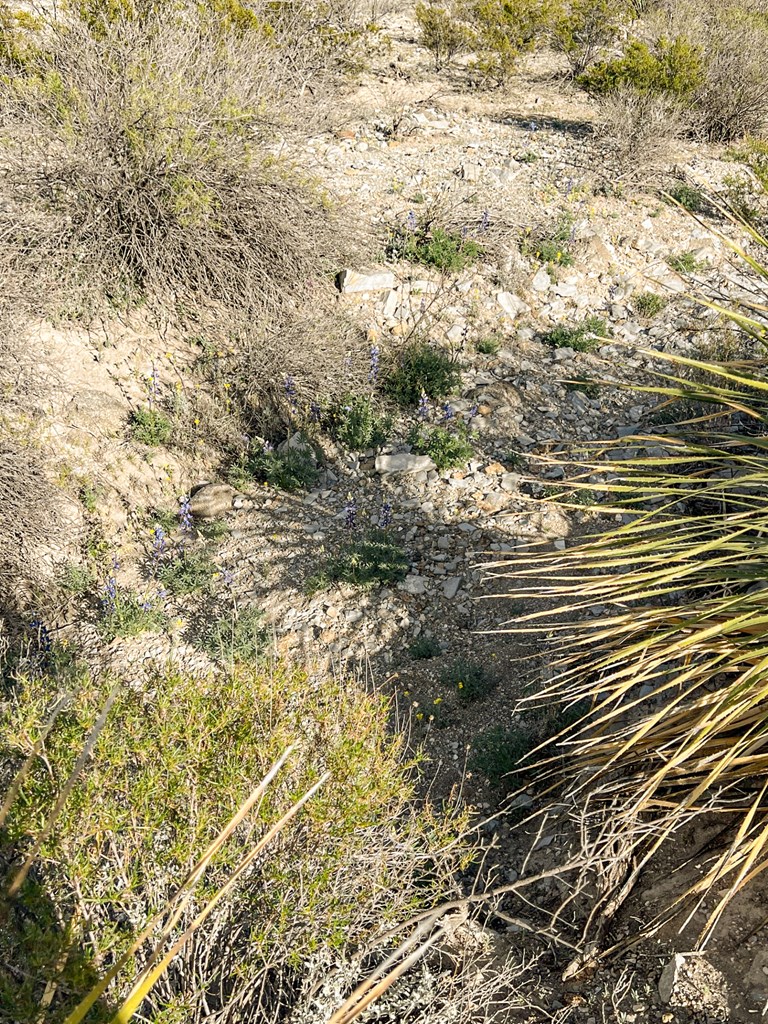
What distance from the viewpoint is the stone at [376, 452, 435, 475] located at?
5.20 m

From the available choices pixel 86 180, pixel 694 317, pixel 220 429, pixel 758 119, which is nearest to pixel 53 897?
pixel 220 429

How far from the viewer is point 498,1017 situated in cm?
257

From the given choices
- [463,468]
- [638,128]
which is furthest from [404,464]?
[638,128]

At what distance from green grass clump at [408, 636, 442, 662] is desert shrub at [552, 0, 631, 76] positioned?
8863 millimetres

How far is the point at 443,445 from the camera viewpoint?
5.18 meters

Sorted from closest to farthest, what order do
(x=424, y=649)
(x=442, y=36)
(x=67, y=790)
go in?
(x=67, y=790)
(x=424, y=649)
(x=442, y=36)

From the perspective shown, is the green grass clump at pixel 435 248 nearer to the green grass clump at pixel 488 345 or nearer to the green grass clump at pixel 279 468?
the green grass clump at pixel 488 345

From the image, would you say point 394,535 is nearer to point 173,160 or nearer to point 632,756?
point 632,756

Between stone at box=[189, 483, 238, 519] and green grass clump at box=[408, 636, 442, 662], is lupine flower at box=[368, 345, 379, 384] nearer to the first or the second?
stone at box=[189, 483, 238, 519]

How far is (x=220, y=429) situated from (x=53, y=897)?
3.72m

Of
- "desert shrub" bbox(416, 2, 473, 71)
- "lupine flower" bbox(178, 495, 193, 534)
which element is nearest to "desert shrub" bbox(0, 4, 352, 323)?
"lupine flower" bbox(178, 495, 193, 534)

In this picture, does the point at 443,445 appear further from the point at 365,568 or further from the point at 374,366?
the point at 365,568

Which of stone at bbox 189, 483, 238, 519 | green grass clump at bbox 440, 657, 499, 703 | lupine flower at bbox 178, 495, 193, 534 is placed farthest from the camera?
stone at bbox 189, 483, 238, 519

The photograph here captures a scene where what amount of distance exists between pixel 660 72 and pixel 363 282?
4.67 meters
